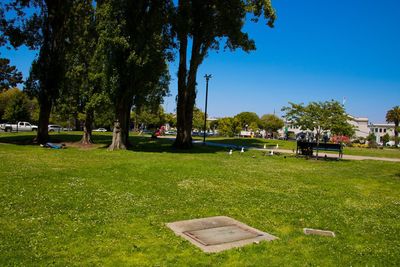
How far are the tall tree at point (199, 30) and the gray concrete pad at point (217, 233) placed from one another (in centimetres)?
2193

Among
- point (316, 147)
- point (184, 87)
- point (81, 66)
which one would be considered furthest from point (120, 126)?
point (316, 147)

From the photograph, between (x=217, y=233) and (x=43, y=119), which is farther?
(x=43, y=119)

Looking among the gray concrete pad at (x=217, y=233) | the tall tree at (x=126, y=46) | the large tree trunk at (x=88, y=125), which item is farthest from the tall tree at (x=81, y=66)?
the gray concrete pad at (x=217, y=233)

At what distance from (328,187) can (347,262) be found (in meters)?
7.55

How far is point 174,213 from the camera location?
8.98 metres

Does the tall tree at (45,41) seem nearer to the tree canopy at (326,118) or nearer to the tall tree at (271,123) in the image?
the tree canopy at (326,118)

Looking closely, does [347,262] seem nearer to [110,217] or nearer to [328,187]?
[110,217]

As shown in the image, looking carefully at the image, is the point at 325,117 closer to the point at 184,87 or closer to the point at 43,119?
the point at 184,87

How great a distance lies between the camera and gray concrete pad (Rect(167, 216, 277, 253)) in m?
6.85

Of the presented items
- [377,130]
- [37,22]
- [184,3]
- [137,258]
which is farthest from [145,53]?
[377,130]

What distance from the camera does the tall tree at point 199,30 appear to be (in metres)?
28.3

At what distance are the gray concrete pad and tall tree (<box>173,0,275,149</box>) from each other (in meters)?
21.9

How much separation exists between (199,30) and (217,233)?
24607mm

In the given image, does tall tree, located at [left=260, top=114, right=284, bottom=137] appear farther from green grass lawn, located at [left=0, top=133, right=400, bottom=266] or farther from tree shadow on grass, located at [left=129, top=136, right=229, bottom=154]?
green grass lawn, located at [left=0, top=133, right=400, bottom=266]
